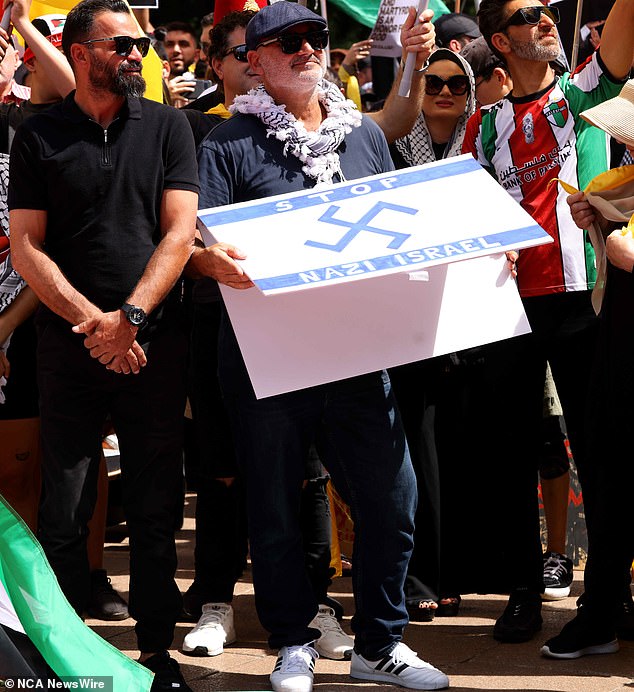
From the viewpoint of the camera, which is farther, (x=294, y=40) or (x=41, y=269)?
(x=294, y=40)

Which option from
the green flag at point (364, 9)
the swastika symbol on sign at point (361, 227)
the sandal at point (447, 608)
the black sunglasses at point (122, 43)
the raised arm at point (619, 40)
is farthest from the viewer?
the green flag at point (364, 9)

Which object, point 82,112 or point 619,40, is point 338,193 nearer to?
point 82,112

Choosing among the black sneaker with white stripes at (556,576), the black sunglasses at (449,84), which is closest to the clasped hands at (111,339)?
the black sunglasses at (449,84)

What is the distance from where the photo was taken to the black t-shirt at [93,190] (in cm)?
404

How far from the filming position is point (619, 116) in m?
4.23

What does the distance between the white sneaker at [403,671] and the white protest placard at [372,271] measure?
1.04m

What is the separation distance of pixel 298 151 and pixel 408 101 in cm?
87

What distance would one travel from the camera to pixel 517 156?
196 inches

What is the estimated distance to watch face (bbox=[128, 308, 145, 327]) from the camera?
3971mm

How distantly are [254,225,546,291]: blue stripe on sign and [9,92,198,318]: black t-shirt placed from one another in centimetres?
56

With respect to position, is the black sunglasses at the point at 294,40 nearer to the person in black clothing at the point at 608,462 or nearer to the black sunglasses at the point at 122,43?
the black sunglasses at the point at 122,43

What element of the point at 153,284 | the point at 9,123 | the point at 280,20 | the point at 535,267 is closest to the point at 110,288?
the point at 153,284

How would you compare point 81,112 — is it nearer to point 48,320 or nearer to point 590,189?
point 48,320

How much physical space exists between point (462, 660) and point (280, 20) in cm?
244
